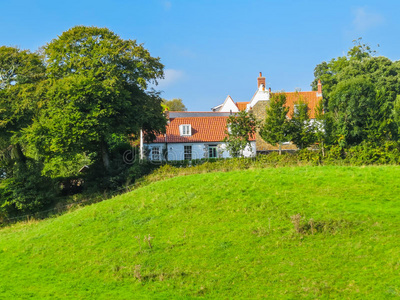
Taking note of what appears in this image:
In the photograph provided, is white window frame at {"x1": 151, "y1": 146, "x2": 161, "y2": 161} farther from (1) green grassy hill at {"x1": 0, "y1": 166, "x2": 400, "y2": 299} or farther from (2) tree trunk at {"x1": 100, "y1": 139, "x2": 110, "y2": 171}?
(1) green grassy hill at {"x1": 0, "y1": 166, "x2": 400, "y2": 299}

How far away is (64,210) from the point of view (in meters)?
38.2

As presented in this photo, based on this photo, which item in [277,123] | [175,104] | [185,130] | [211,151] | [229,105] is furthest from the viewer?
[175,104]

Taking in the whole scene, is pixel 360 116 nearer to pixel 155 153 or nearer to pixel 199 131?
pixel 199 131

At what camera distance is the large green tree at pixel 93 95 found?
4053 cm

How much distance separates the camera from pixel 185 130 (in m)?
59.5

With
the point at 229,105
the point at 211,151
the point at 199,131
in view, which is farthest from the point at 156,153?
the point at 229,105

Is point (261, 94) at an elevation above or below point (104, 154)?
above

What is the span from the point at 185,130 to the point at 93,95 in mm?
19654

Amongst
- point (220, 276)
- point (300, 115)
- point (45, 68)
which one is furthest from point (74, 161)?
point (220, 276)

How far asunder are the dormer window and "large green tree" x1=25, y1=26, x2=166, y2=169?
11.4 metres

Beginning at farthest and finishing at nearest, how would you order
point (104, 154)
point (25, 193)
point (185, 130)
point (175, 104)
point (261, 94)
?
point (175, 104) → point (261, 94) → point (185, 130) → point (104, 154) → point (25, 193)

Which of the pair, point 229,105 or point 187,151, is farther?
point 229,105

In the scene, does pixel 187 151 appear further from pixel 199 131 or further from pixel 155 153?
pixel 155 153

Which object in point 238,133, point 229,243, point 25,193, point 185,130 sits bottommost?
point 229,243
